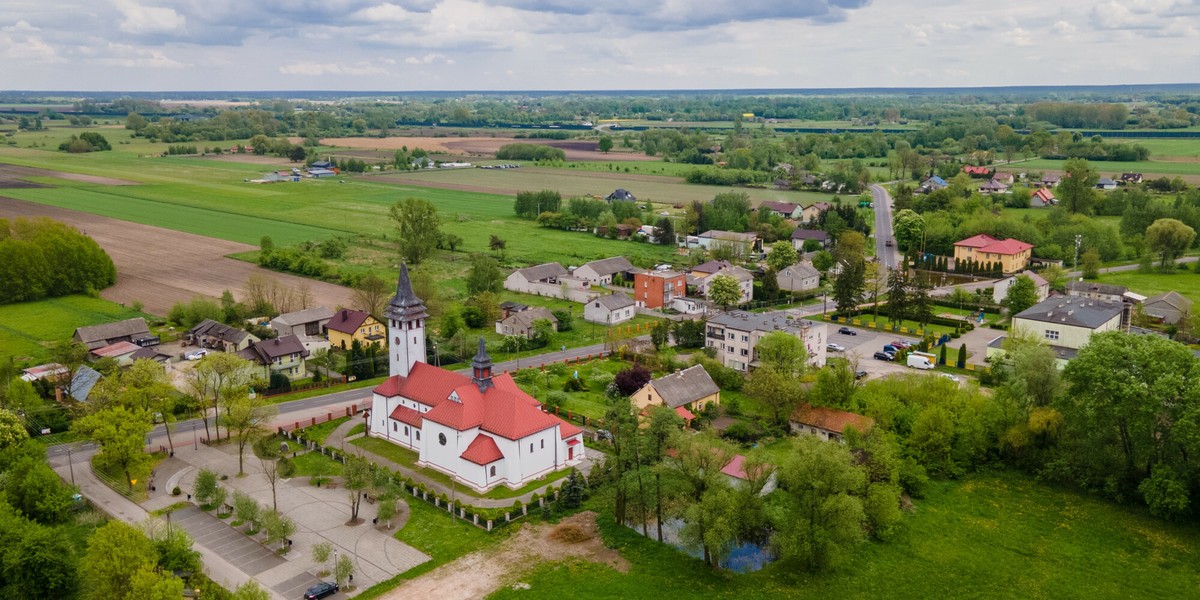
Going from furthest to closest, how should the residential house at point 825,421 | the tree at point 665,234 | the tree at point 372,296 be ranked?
the tree at point 665,234 < the tree at point 372,296 < the residential house at point 825,421

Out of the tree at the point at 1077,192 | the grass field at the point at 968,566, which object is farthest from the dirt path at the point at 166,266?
the tree at the point at 1077,192

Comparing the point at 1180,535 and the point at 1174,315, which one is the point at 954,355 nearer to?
the point at 1174,315

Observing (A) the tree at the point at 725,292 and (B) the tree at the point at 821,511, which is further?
(A) the tree at the point at 725,292

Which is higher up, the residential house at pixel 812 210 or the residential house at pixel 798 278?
the residential house at pixel 812 210

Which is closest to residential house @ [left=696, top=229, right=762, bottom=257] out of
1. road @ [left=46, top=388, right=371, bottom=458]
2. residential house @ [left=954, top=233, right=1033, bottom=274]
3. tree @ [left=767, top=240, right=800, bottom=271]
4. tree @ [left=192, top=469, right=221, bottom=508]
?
tree @ [left=767, top=240, right=800, bottom=271]

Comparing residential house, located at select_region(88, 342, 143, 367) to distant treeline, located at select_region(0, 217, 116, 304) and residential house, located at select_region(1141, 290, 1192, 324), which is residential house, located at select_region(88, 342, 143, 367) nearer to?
distant treeline, located at select_region(0, 217, 116, 304)

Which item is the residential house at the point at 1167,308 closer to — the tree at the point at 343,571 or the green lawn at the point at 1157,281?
the green lawn at the point at 1157,281

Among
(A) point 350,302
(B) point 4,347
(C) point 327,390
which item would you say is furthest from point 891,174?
(B) point 4,347

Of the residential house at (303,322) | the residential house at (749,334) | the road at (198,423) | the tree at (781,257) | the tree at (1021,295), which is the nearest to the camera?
the road at (198,423)

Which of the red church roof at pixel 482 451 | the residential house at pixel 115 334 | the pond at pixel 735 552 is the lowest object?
the pond at pixel 735 552
